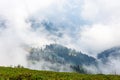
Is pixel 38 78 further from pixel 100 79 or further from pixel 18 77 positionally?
pixel 100 79

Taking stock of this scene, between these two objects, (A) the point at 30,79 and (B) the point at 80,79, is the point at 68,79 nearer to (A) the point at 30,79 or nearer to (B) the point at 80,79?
(B) the point at 80,79

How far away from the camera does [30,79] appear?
38.4m

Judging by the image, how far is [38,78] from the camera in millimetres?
38719

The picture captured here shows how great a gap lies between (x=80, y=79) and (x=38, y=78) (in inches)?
321

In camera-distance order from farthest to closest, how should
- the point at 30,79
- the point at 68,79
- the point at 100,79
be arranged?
the point at 100,79 < the point at 68,79 < the point at 30,79

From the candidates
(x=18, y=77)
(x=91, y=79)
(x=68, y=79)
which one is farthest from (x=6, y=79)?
(x=91, y=79)

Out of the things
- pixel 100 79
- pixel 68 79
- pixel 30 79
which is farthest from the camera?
pixel 100 79

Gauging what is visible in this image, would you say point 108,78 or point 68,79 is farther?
point 108,78

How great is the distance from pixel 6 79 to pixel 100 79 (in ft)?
43.6

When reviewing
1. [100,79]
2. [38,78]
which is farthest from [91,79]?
[38,78]

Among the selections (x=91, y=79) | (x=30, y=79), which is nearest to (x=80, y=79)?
(x=91, y=79)

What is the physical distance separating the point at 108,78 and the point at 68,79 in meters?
7.55

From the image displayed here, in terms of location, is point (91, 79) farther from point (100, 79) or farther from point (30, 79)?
point (30, 79)

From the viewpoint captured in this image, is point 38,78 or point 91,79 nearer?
point 38,78
